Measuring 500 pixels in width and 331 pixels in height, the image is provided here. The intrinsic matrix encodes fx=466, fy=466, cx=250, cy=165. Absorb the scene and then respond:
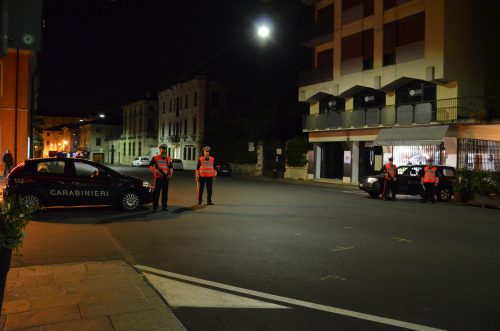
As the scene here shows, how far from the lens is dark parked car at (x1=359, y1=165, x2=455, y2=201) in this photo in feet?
65.4

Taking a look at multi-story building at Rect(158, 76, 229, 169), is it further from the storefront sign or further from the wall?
the storefront sign

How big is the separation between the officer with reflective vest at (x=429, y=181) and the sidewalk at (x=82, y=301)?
15.1 meters

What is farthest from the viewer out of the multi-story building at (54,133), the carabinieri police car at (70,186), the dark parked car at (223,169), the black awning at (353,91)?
the multi-story building at (54,133)

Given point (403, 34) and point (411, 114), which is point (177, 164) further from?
point (403, 34)

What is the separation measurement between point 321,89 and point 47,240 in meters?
29.7

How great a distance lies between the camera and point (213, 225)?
10.9 metres

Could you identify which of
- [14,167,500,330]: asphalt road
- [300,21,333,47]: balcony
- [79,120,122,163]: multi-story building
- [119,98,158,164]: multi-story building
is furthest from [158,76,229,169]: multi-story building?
[14,167,500,330]: asphalt road

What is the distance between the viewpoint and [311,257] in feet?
25.1

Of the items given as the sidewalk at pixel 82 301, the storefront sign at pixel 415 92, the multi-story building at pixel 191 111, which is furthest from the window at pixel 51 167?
the multi-story building at pixel 191 111

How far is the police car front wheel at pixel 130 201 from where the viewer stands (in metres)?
13.2

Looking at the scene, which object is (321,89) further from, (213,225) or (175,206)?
(213,225)

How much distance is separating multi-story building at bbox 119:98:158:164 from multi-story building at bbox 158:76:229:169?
784 centimetres

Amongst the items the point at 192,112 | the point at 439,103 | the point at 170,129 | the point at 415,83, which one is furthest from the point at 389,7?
the point at 170,129

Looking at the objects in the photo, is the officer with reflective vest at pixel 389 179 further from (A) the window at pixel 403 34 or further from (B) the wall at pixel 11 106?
(B) the wall at pixel 11 106
